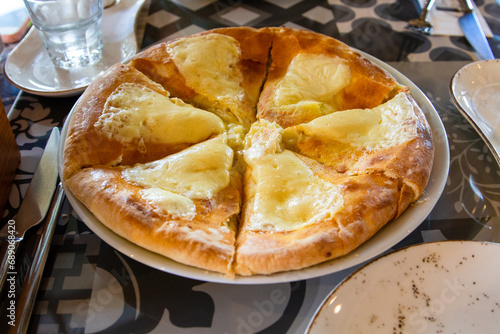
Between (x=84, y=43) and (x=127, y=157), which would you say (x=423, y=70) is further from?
(x=84, y=43)

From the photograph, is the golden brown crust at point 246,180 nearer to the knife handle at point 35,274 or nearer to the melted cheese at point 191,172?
the melted cheese at point 191,172

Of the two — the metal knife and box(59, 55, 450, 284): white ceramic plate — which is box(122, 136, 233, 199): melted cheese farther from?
the metal knife

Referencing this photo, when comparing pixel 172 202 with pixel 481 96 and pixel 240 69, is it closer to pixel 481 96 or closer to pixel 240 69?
pixel 240 69

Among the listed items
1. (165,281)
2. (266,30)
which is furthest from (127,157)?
→ (266,30)

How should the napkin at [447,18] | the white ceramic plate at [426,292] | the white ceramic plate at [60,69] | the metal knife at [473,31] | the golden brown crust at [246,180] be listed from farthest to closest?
the napkin at [447,18] → the metal knife at [473,31] → the white ceramic plate at [60,69] → the golden brown crust at [246,180] → the white ceramic plate at [426,292]

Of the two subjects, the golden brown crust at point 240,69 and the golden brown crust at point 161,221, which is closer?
the golden brown crust at point 161,221

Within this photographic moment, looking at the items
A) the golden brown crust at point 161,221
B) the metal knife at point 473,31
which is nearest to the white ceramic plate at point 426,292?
the golden brown crust at point 161,221

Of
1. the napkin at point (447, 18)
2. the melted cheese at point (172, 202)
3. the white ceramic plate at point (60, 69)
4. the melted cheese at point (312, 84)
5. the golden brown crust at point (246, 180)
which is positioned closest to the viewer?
the golden brown crust at point (246, 180)

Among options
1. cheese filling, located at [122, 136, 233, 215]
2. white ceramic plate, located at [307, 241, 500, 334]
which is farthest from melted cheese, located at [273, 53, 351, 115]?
white ceramic plate, located at [307, 241, 500, 334]
